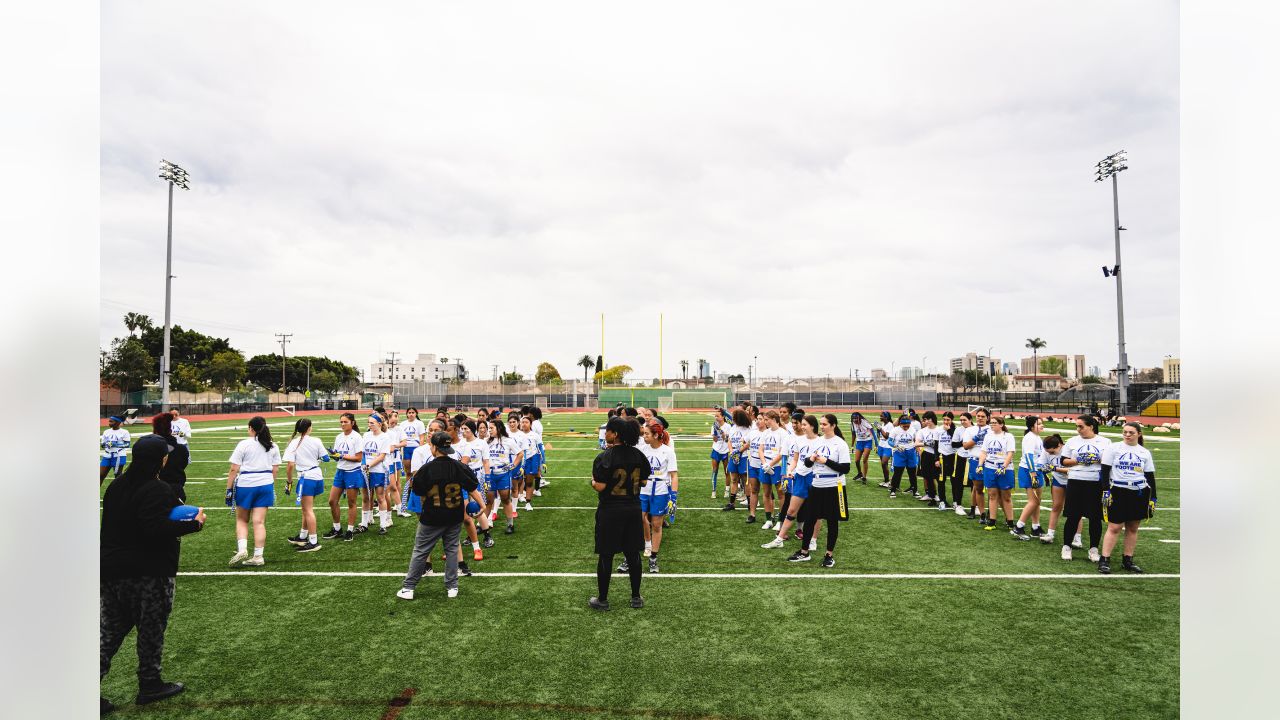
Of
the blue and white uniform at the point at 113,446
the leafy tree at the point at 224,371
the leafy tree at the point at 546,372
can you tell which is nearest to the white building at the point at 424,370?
the leafy tree at the point at 546,372

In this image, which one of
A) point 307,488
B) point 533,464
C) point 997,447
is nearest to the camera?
point 307,488

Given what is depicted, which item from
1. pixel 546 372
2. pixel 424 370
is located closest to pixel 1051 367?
pixel 546 372

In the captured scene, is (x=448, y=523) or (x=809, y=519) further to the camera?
(x=809, y=519)

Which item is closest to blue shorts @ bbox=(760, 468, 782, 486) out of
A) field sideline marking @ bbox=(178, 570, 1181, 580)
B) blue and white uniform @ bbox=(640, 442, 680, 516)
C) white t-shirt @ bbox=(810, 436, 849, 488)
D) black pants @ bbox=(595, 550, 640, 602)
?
white t-shirt @ bbox=(810, 436, 849, 488)

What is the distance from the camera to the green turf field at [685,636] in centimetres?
471

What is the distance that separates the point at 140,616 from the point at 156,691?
67cm

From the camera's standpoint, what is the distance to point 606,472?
6.38 meters

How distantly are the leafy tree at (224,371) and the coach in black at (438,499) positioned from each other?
72.6 metres

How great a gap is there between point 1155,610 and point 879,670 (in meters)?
3.79

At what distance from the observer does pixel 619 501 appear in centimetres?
646

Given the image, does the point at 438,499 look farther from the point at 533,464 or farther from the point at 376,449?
the point at 533,464

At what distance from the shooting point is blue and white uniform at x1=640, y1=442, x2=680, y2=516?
8102 millimetres
